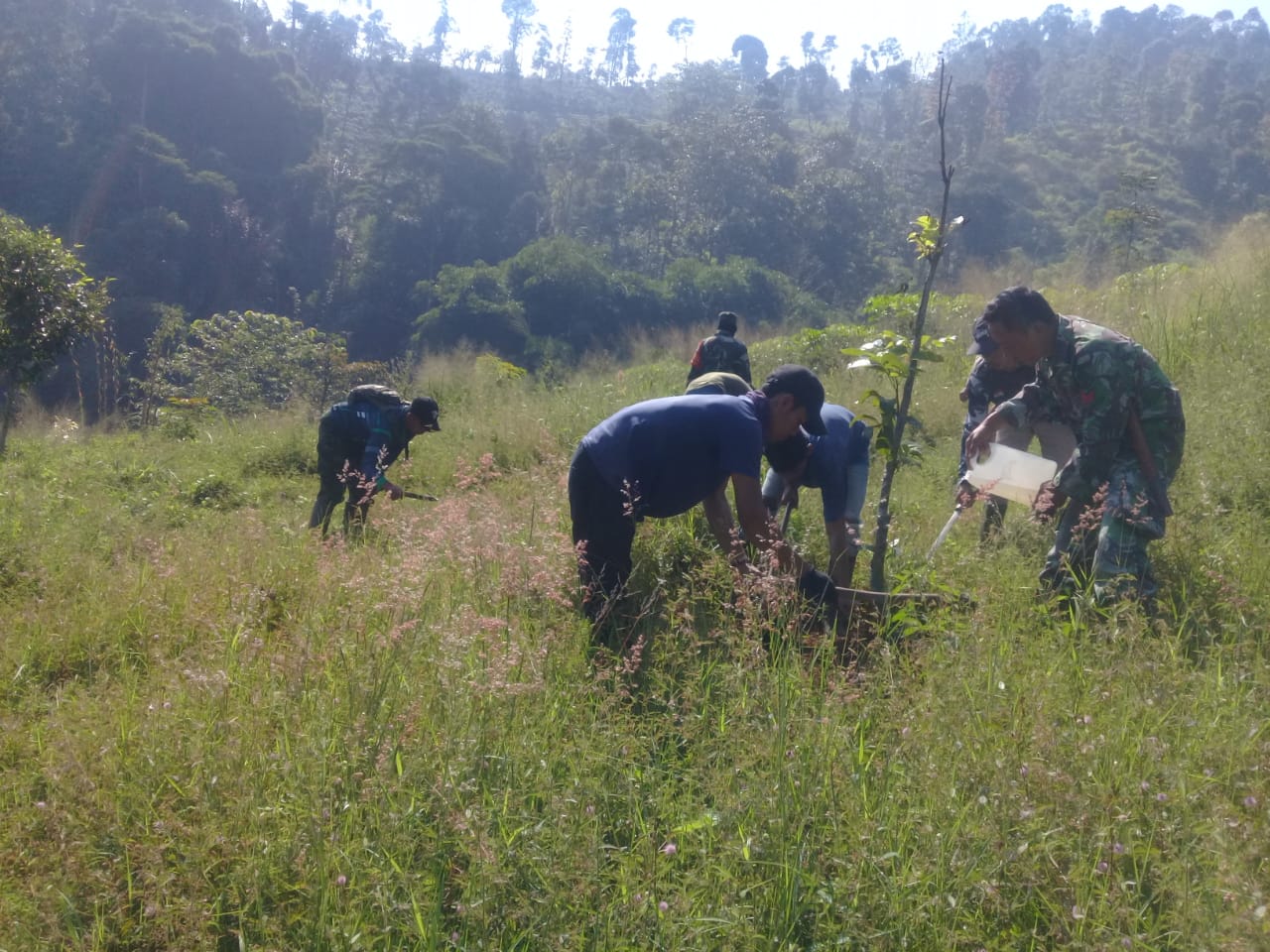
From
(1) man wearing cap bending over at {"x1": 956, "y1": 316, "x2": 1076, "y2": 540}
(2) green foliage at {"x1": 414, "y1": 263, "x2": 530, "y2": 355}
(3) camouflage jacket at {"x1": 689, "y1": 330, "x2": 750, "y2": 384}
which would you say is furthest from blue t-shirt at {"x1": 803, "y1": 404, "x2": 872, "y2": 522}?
(2) green foliage at {"x1": 414, "y1": 263, "x2": 530, "y2": 355}

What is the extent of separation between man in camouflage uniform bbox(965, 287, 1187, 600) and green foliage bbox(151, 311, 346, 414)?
1462cm

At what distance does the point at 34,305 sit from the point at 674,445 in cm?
1068

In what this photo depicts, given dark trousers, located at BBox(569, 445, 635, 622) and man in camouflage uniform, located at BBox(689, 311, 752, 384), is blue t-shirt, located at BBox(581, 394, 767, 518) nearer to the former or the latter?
dark trousers, located at BBox(569, 445, 635, 622)

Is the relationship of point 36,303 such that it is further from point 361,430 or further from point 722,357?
point 722,357

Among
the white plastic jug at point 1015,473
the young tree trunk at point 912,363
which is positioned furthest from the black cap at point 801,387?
the white plastic jug at point 1015,473

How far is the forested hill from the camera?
96.4ft

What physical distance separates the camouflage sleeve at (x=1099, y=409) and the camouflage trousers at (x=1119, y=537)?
0.26 feet

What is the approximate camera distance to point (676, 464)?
3551 mm

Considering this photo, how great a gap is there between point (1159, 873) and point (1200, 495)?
10.6 ft

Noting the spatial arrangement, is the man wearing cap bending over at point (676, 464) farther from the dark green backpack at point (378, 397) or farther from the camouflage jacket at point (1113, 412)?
the dark green backpack at point (378, 397)

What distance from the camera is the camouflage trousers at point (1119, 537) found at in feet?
11.8

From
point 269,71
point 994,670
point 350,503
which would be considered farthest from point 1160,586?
point 269,71

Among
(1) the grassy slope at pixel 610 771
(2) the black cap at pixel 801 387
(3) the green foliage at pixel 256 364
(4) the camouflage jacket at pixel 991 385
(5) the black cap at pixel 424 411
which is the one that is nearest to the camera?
(1) the grassy slope at pixel 610 771

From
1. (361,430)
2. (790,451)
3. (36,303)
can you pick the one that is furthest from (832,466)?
(36,303)
